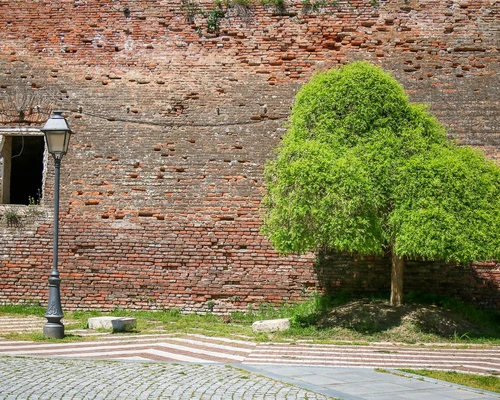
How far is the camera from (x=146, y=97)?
1304 centimetres

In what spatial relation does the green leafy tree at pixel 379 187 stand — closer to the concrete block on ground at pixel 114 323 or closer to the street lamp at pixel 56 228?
the concrete block on ground at pixel 114 323

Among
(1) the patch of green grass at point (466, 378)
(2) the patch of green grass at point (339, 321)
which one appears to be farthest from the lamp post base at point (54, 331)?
(1) the patch of green grass at point (466, 378)

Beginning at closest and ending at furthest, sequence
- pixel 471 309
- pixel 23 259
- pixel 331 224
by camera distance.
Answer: pixel 331 224, pixel 471 309, pixel 23 259

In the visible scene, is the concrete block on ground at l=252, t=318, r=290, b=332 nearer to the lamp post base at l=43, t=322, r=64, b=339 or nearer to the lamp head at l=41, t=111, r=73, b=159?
the lamp post base at l=43, t=322, r=64, b=339

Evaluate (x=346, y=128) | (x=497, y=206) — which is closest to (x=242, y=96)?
(x=346, y=128)

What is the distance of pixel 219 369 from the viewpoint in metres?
7.03

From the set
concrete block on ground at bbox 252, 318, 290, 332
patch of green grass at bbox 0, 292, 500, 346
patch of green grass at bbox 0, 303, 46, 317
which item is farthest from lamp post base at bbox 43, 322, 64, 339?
concrete block on ground at bbox 252, 318, 290, 332

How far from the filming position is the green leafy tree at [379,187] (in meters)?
9.64

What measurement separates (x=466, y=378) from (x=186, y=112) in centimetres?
817

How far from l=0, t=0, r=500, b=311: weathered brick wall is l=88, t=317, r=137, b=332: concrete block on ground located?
1.87 m

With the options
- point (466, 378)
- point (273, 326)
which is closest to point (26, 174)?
point (273, 326)

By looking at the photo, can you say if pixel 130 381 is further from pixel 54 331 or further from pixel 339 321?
pixel 339 321

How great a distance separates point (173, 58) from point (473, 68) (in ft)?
20.7

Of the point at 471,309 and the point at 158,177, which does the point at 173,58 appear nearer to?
the point at 158,177
